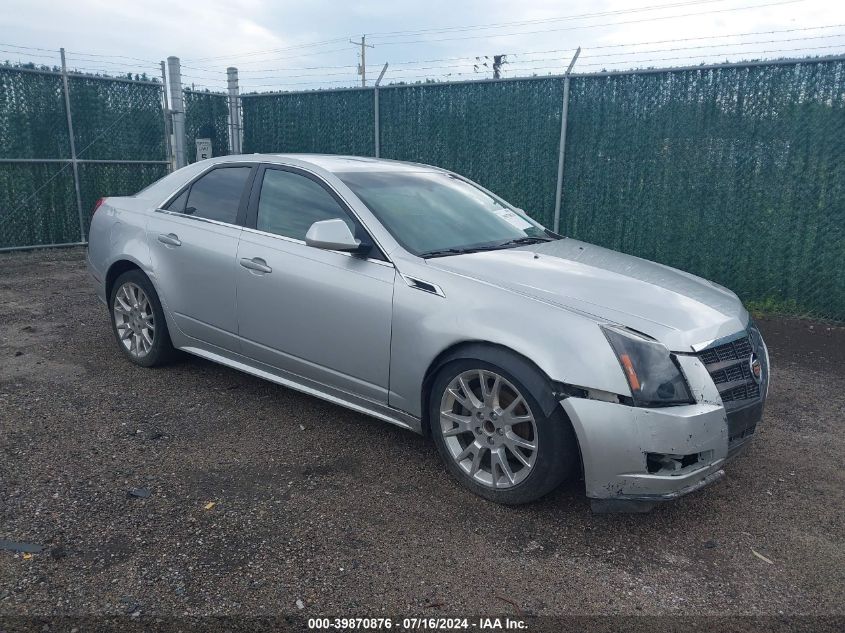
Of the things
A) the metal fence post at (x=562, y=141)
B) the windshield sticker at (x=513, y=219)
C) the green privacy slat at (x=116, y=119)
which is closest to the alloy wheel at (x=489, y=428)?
the windshield sticker at (x=513, y=219)

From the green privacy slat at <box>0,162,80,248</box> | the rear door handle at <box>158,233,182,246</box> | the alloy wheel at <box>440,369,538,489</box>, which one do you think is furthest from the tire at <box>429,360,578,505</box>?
the green privacy slat at <box>0,162,80,248</box>

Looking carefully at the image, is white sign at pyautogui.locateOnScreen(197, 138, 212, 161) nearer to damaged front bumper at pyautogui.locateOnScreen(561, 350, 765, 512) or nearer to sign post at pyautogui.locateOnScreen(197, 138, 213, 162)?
sign post at pyautogui.locateOnScreen(197, 138, 213, 162)

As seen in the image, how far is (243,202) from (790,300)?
5.89 m

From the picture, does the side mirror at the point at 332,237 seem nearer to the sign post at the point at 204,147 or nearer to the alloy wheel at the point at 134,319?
the alloy wheel at the point at 134,319

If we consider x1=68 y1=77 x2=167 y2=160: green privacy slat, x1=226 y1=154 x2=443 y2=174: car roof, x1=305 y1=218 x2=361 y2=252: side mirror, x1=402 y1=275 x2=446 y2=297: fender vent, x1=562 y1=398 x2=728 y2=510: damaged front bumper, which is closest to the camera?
x1=562 y1=398 x2=728 y2=510: damaged front bumper

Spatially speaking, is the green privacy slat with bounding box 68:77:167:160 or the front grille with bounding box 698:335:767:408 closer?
the front grille with bounding box 698:335:767:408

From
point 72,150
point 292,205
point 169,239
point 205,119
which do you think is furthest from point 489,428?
point 205,119

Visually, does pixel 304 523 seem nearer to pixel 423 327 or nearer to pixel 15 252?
pixel 423 327

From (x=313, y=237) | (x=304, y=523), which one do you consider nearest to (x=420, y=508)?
(x=304, y=523)

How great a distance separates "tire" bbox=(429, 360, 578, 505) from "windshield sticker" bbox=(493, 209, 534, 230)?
161 cm

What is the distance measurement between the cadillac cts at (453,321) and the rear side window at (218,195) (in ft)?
0.06

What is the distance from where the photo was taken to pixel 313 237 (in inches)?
153

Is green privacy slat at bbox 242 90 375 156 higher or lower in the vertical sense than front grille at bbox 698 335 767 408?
higher

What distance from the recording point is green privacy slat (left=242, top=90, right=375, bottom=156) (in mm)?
10641
